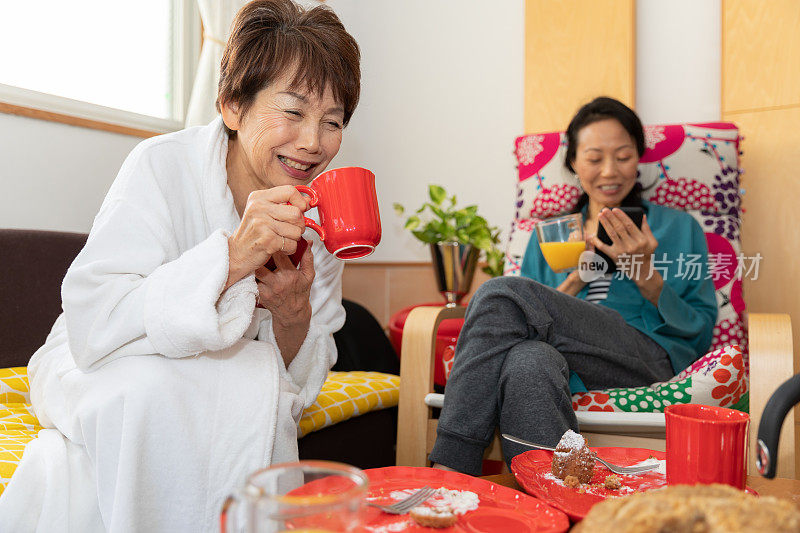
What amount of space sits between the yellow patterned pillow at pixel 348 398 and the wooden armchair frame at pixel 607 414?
0.11m

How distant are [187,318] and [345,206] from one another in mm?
283

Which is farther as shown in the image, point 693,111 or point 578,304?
point 693,111

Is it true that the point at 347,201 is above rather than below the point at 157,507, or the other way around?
above

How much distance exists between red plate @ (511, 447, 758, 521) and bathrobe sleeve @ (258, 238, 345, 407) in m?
0.54

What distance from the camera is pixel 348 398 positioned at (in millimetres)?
1623

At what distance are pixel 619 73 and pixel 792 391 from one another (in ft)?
7.41

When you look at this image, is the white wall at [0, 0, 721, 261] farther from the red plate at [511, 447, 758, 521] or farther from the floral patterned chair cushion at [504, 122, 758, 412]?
the red plate at [511, 447, 758, 521]

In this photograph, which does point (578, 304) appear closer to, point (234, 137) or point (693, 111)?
point (234, 137)

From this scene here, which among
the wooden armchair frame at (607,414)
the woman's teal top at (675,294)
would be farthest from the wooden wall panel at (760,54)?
the wooden armchair frame at (607,414)

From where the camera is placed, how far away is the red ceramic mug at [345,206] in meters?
0.97

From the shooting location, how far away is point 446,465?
1273 mm

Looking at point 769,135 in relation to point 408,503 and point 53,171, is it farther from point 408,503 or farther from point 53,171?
point 53,171

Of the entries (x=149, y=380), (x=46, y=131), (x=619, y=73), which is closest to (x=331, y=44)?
(x=149, y=380)

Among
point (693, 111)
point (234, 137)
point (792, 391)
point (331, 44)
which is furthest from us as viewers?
point (693, 111)
